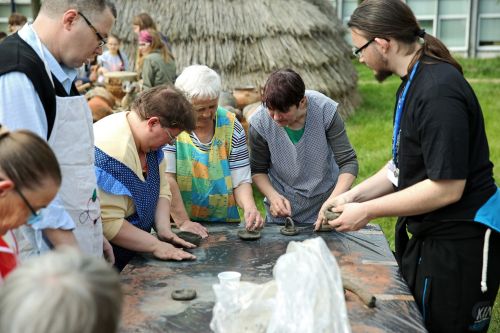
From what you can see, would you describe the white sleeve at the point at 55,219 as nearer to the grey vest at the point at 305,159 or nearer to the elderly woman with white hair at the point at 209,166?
the elderly woman with white hair at the point at 209,166

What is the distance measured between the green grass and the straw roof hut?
109cm

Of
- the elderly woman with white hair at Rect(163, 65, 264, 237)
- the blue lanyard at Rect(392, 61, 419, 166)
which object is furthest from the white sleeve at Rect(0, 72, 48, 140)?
the blue lanyard at Rect(392, 61, 419, 166)

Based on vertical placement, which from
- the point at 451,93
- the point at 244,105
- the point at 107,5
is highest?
the point at 107,5

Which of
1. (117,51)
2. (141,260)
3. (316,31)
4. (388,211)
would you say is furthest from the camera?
(316,31)

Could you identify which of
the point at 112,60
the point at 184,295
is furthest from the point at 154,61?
the point at 184,295

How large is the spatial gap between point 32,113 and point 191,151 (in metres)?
1.38

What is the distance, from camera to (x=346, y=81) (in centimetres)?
1213

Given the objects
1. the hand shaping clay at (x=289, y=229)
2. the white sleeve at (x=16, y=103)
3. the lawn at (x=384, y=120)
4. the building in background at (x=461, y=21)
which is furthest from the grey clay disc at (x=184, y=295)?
the building in background at (x=461, y=21)

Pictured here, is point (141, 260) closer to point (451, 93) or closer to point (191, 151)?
point (191, 151)

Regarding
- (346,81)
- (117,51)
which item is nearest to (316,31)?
(346,81)

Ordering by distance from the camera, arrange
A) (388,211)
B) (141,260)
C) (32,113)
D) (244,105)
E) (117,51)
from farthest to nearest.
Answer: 1. (117,51)
2. (244,105)
3. (141,260)
4. (388,211)
5. (32,113)

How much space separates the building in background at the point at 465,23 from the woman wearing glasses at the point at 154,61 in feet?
42.9

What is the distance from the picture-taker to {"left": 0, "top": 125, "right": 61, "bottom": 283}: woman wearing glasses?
5.98ft

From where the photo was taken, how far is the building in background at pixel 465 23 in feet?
68.5
